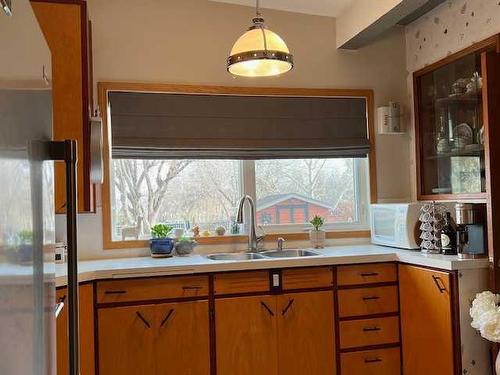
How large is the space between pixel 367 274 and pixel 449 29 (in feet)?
5.51

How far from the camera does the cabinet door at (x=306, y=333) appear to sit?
9.48ft

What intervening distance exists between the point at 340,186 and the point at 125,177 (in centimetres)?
155

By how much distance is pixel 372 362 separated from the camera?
3.03 m

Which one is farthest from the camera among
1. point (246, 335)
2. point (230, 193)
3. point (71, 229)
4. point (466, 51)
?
point (230, 193)

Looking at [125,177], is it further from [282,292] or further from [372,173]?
[372,173]

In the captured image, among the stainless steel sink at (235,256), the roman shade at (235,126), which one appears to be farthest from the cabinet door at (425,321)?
the roman shade at (235,126)

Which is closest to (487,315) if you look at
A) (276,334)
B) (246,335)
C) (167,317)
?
(276,334)

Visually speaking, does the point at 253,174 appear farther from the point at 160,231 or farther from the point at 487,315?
the point at 487,315

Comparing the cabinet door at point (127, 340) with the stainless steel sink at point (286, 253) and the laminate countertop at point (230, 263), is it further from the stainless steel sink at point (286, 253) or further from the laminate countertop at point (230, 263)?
the stainless steel sink at point (286, 253)

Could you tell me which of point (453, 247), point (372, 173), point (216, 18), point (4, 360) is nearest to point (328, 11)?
point (216, 18)

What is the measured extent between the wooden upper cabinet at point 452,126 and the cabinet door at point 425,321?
1.96ft

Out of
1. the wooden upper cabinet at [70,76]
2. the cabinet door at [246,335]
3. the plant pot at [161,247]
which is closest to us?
the wooden upper cabinet at [70,76]

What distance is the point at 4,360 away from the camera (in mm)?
585

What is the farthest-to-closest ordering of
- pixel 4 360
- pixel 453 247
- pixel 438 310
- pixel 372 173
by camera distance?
pixel 372 173 → pixel 453 247 → pixel 438 310 → pixel 4 360
